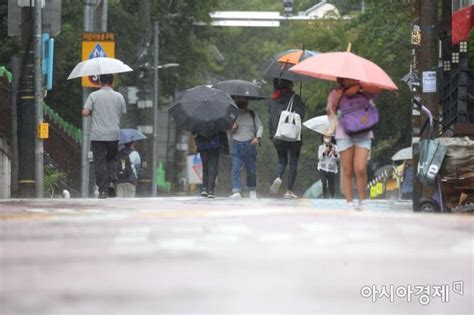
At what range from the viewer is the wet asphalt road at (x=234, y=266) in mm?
7945

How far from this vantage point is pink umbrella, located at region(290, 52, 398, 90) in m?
15.2

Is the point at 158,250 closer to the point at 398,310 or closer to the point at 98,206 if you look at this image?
the point at 398,310

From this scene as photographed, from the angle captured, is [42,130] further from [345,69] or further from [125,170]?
[345,69]

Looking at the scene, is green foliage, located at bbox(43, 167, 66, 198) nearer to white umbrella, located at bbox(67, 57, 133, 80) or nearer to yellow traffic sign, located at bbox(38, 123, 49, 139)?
yellow traffic sign, located at bbox(38, 123, 49, 139)

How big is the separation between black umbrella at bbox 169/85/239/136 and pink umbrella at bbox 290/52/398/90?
4.54 metres

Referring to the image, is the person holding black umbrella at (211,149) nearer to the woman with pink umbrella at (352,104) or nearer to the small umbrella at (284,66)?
the small umbrella at (284,66)

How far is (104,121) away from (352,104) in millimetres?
5412

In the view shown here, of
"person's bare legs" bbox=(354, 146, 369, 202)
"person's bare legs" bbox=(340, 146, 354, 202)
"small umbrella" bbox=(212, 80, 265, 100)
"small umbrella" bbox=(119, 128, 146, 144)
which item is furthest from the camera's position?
"small umbrella" bbox=(119, 128, 146, 144)

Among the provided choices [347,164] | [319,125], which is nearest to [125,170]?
[319,125]

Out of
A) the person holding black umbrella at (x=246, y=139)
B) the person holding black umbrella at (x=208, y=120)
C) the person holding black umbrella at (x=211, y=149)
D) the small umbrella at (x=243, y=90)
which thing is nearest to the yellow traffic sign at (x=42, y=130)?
the person holding black umbrella at (x=208, y=120)

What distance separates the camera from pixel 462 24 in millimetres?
27641

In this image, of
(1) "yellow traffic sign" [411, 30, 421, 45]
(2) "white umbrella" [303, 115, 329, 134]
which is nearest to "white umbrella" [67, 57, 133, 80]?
(2) "white umbrella" [303, 115, 329, 134]

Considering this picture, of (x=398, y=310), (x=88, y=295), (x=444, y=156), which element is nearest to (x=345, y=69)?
(x=444, y=156)

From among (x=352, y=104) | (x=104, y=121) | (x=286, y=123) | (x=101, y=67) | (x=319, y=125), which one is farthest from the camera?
(x=319, y=125)
